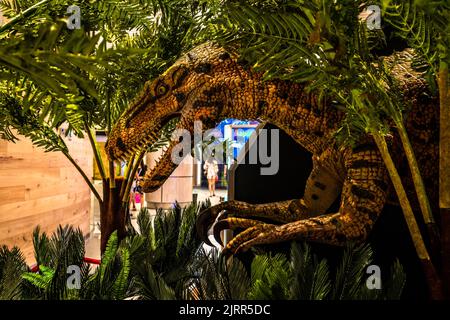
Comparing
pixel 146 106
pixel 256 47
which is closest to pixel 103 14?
pixel 146 106

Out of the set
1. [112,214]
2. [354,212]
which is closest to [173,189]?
[112,214]

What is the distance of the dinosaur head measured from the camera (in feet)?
3.13

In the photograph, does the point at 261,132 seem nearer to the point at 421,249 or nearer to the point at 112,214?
the point at 112,214

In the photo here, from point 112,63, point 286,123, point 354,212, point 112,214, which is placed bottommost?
point 112,214

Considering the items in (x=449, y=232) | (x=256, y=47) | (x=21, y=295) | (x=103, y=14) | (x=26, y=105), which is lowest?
(x=21, y=295)

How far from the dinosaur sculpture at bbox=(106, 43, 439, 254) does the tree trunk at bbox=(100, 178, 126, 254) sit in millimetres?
581

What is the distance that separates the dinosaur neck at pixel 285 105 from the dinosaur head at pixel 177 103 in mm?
39

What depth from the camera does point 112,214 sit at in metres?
1.57

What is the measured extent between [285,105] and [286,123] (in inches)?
2.1

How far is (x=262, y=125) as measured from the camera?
4.93ft

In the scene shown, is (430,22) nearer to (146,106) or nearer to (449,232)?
(449,232)

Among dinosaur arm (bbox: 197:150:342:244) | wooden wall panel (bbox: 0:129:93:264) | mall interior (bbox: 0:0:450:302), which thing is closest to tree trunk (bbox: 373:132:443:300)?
mall interior (bbox: 0:0:450:302)

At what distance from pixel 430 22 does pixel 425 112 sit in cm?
41

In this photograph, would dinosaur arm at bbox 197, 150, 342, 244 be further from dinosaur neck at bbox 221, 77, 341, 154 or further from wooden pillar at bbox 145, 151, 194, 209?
wooden pillar at bbox 145, 151, 194, 209
